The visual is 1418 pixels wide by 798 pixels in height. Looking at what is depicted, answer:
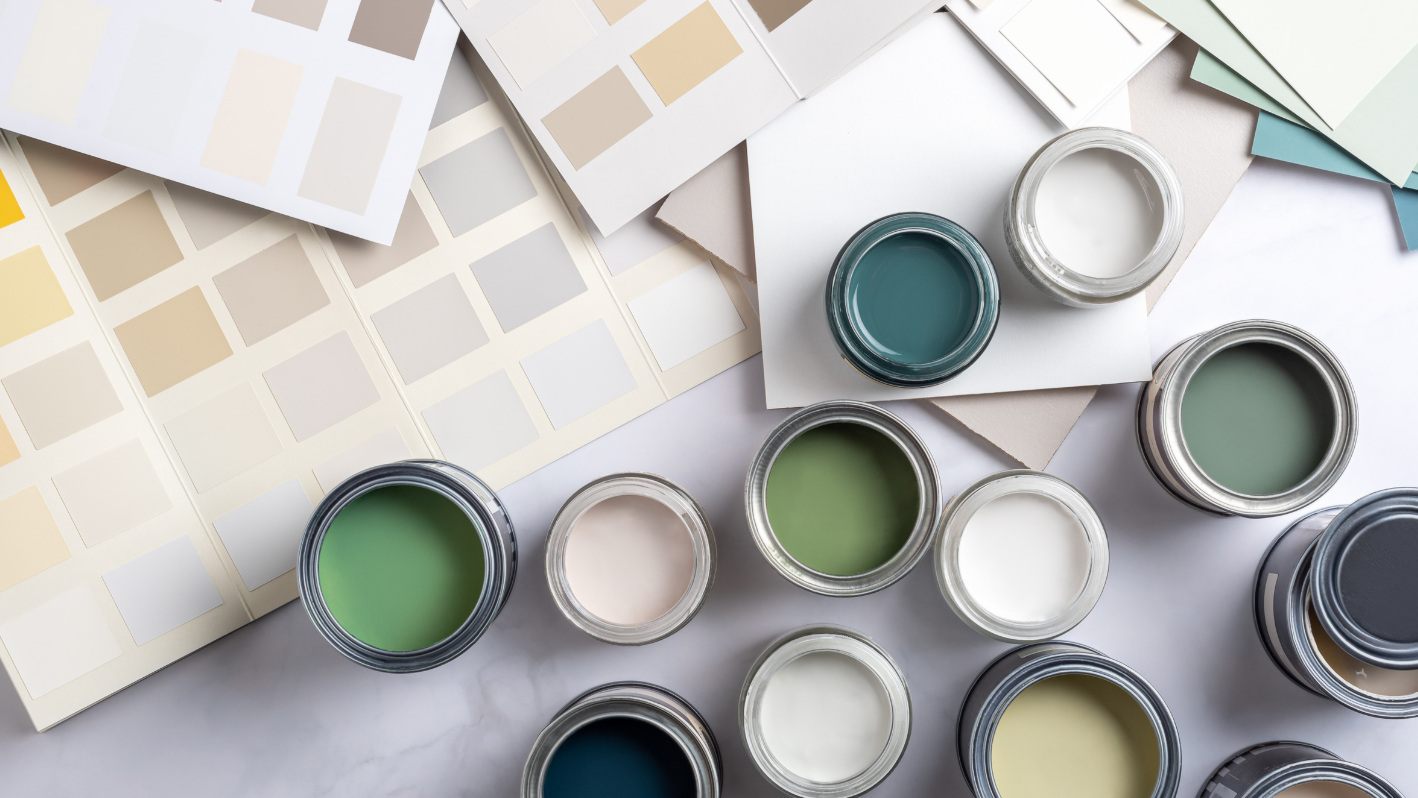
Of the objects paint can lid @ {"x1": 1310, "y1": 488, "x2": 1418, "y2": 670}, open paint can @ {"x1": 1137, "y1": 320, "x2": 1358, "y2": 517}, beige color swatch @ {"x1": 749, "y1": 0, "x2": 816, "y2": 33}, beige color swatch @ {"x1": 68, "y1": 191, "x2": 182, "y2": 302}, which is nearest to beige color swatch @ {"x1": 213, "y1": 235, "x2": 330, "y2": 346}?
beige color swatch @ {"x1": 68, "y1": 191, "x2": 182, "y2": 302}

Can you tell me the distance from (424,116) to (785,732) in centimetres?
120

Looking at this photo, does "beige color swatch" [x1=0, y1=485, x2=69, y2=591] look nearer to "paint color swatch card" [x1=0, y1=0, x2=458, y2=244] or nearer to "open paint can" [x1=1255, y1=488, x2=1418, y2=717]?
"paint color swatch card" [x1=0, y1=0, x2=458, y2=244]

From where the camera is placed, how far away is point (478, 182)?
1426 millimetres

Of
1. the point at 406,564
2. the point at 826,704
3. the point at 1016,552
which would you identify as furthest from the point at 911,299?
the point at 406,564

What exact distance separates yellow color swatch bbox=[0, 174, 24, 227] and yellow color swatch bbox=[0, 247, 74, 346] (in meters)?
0.06

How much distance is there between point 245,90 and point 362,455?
662 mm

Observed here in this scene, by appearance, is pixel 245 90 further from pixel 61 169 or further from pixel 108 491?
pixel 108 491

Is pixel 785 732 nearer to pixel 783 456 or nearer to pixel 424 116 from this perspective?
pixel 783 456

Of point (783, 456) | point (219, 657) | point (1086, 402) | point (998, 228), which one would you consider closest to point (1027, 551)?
point (1086, 402)

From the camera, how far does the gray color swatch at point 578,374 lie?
4.66ft

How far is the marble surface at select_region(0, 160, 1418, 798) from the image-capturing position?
1.44 meters

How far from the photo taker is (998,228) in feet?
4.57

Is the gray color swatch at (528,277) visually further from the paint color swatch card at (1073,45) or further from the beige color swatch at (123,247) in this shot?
the paint color swatch card at (1073,45)

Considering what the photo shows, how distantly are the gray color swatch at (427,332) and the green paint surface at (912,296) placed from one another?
2.17 feet
